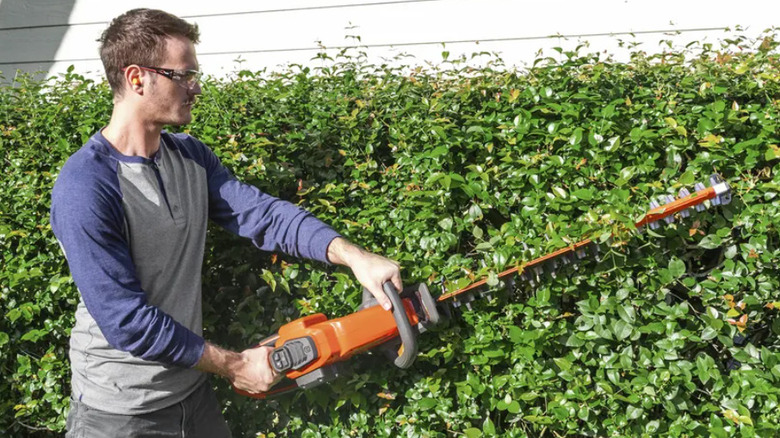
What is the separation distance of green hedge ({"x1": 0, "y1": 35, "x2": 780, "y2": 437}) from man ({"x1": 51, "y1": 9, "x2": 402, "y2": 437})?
33 cm

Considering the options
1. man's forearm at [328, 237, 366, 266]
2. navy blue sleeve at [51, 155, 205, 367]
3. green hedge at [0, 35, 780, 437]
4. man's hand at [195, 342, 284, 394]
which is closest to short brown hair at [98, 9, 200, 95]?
navy blue sleeve at [51, 155, 205, 367]

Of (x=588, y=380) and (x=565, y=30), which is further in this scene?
(x=565, y=30)

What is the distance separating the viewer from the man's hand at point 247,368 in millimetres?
2430

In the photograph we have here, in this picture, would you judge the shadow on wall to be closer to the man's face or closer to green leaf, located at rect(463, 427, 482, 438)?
the man's face

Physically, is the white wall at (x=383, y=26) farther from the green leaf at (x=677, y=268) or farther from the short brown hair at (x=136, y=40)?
the short brown hair at (x=136, y=40)

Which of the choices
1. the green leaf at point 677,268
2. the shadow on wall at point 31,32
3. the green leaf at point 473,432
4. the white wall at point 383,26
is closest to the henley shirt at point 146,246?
the green leaf at point 473,432

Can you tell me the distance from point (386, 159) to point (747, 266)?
1.37 metres

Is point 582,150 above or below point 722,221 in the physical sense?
above

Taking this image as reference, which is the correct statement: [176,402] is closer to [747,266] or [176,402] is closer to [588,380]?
[588,380]

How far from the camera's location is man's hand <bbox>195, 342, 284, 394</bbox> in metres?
2.43

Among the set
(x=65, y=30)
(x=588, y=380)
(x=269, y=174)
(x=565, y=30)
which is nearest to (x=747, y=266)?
(x=588, y=380)

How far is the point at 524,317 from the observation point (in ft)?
9.14

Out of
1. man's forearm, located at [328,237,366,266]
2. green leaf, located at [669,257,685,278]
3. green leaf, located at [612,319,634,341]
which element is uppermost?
man's forearm, located at [328,237,366,266]

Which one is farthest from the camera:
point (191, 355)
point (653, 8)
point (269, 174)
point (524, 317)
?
point (653, 8)
